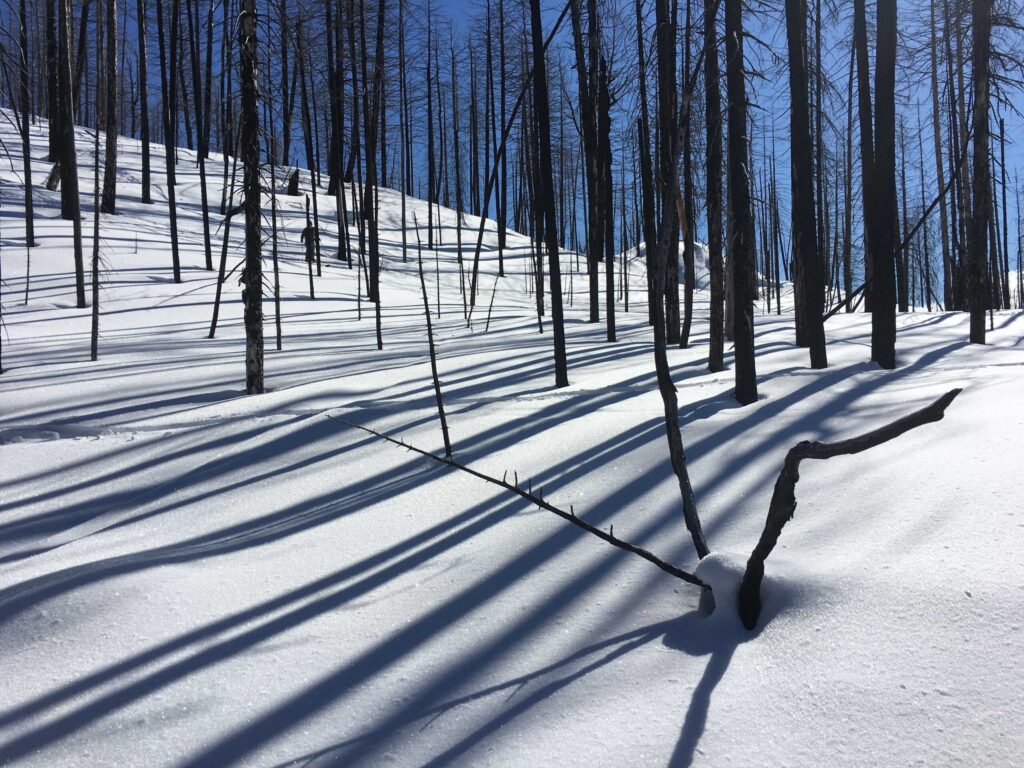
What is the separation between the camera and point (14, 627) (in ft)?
10.3

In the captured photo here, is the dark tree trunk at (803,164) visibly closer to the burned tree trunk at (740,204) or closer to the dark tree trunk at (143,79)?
the burned tree trunk at (740,204)

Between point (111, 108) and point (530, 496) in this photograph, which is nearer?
point (530, 496)

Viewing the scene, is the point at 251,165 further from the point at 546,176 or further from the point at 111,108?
the point at 111,108

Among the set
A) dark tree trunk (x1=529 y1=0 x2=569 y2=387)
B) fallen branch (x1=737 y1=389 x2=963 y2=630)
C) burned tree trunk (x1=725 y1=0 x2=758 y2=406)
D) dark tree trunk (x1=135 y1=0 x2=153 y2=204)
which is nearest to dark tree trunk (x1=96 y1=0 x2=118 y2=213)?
dark tree trunk (x1=135 y1=0 x2=153 y2=204)

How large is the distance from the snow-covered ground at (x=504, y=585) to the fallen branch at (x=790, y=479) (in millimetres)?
96

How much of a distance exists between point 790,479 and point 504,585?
5.39 ft

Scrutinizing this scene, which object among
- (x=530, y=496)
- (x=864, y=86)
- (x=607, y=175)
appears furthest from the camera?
(x=607, y=175)

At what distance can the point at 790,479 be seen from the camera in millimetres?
2566

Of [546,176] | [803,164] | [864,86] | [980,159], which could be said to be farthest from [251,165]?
[980,159]

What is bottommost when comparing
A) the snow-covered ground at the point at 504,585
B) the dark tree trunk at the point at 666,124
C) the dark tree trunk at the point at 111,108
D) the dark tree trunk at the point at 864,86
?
the snow-covered ground at the point at 504,585

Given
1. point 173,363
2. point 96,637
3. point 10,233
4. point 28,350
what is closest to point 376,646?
point 96,637

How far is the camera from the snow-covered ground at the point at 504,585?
2305mm

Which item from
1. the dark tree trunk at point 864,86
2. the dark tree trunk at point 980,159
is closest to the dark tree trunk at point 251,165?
the dark tree trunk at point 864,86

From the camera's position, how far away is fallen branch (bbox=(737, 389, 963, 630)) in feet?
7.63
